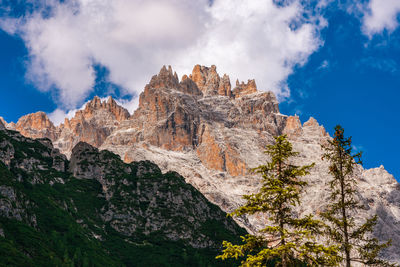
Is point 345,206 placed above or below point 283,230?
above

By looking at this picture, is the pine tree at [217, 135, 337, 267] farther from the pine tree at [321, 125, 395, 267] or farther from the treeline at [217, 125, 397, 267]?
the pine tree at [321, 125, 395, 267]

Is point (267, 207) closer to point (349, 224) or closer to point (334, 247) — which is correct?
point (334, 247)

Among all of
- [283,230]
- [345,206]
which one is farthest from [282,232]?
[345,206]

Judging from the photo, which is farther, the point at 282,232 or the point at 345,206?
the point at 345,206

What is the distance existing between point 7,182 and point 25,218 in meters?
20.6

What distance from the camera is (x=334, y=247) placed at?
1070 inches

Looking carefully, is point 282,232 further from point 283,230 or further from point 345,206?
point 345,206

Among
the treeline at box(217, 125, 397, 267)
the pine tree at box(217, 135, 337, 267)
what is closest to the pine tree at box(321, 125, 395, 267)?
the treeline at box(217, 125, 397, 267)

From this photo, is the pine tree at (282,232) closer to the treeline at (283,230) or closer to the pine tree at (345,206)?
the treeline at (283,230)

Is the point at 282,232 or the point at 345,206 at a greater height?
the point at 345,206

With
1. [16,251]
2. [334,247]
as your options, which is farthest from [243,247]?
[16,251]

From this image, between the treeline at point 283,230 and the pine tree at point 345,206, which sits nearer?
the treeline at point 283,230

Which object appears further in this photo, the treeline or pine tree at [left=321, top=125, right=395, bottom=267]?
pine tree at [left=321, top=125, right=395, bottom=267]

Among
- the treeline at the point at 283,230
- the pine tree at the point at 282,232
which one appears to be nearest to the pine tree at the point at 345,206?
the treeline at the point at 283,230
